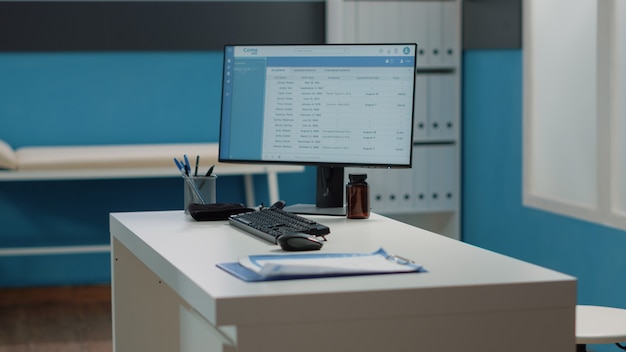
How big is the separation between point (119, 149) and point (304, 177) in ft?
3.28

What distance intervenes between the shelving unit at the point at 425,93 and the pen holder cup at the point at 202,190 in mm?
2009

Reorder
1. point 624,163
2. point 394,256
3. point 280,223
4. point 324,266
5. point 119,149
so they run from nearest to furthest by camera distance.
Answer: point 324,266 → point 394,256 → point 280,223 → point 624,163 → point 119,149

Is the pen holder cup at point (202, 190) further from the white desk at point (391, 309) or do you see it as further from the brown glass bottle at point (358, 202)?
the white desk at point (391, 309)

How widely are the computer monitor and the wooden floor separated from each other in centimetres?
140

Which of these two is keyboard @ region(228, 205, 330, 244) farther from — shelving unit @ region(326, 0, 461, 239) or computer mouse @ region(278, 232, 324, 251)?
shelving unit @ region(326, 0, 461, 239)

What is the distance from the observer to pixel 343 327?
1476 mm

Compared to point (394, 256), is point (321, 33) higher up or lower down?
higher up

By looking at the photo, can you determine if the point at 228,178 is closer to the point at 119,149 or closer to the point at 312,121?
the point at 119,149

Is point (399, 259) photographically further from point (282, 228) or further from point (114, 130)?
point (114, 130)

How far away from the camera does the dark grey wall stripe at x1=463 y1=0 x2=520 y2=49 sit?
4047 mm

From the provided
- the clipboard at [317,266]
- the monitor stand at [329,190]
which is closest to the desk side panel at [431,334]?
the clipboard at [317,266]

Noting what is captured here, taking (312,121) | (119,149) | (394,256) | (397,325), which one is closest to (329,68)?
(312,121)

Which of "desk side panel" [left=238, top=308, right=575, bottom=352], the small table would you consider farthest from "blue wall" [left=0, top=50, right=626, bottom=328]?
"desk side panel" [left=238, top=308, right=575, bottom=352]

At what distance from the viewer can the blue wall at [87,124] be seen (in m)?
4.46
